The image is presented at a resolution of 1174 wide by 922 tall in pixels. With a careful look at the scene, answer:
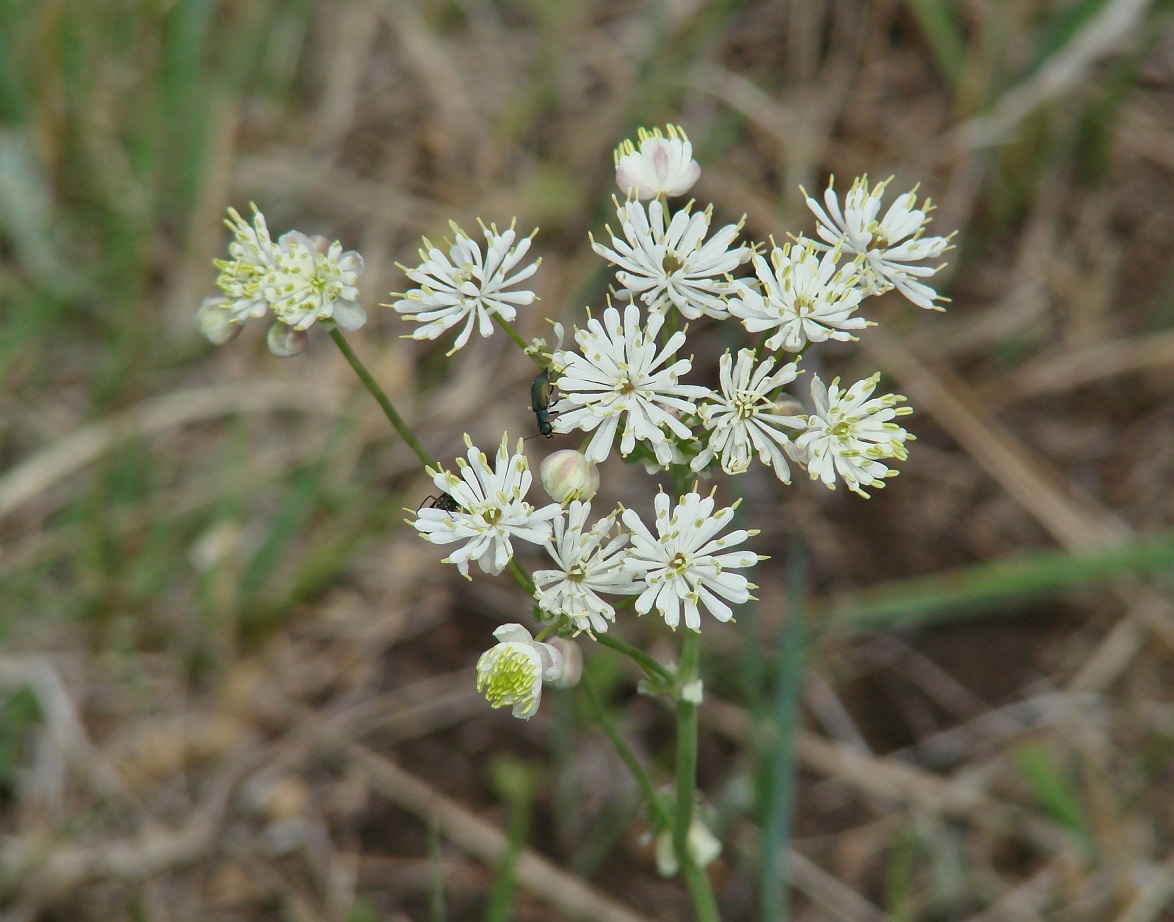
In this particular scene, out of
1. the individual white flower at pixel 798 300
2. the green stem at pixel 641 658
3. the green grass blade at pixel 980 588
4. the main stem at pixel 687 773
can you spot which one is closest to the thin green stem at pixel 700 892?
the main stem at pixel 687 773

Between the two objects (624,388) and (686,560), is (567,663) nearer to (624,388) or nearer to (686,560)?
(686,560)

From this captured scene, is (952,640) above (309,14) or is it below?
below

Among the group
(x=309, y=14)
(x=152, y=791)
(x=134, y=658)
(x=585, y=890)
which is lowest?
(x=585, y=890)

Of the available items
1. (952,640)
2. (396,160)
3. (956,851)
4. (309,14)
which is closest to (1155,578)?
(952,640)

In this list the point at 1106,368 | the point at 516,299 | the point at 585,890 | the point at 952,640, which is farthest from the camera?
the point at 1106,368

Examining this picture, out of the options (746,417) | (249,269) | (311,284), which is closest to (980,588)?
(746,417)

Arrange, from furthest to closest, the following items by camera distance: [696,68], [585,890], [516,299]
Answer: [696,68]
[585,890]
[516,299]

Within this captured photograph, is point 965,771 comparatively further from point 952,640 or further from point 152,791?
point 152,791

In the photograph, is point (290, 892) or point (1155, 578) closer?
point (290, 892)
